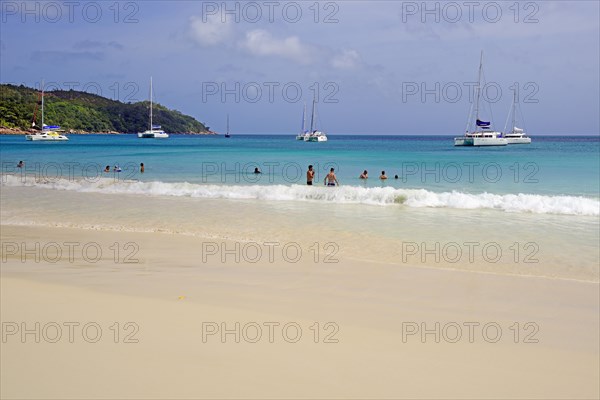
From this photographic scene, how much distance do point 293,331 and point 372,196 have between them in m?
16.0

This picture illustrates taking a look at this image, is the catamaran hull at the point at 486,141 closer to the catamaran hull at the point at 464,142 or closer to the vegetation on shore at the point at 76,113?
the catamaran hull at the point at 464,142

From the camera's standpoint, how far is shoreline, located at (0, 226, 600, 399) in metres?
4.72

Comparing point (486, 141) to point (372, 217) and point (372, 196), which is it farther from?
point (372, 217)

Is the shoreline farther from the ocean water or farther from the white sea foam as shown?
the white sea foam

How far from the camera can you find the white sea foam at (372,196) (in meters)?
19.3

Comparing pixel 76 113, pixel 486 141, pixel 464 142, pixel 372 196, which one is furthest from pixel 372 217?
pixel 76 113

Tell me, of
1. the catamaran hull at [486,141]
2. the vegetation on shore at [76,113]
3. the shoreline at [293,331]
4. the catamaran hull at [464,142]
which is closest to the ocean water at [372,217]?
the shoreline at [293,331]

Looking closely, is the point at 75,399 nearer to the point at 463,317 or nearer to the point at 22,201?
the point at 463,317

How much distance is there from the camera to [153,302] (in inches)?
274

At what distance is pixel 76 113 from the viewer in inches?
6004

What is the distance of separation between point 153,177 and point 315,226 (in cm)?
2196

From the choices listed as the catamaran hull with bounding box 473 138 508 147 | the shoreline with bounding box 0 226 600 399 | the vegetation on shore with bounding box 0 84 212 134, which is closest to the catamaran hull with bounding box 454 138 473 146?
the catamaran hull with bounding box 473 138 508 147

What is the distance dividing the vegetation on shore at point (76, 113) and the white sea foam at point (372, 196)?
336ft

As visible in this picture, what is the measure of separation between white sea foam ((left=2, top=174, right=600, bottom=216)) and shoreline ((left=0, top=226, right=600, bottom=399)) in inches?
437
